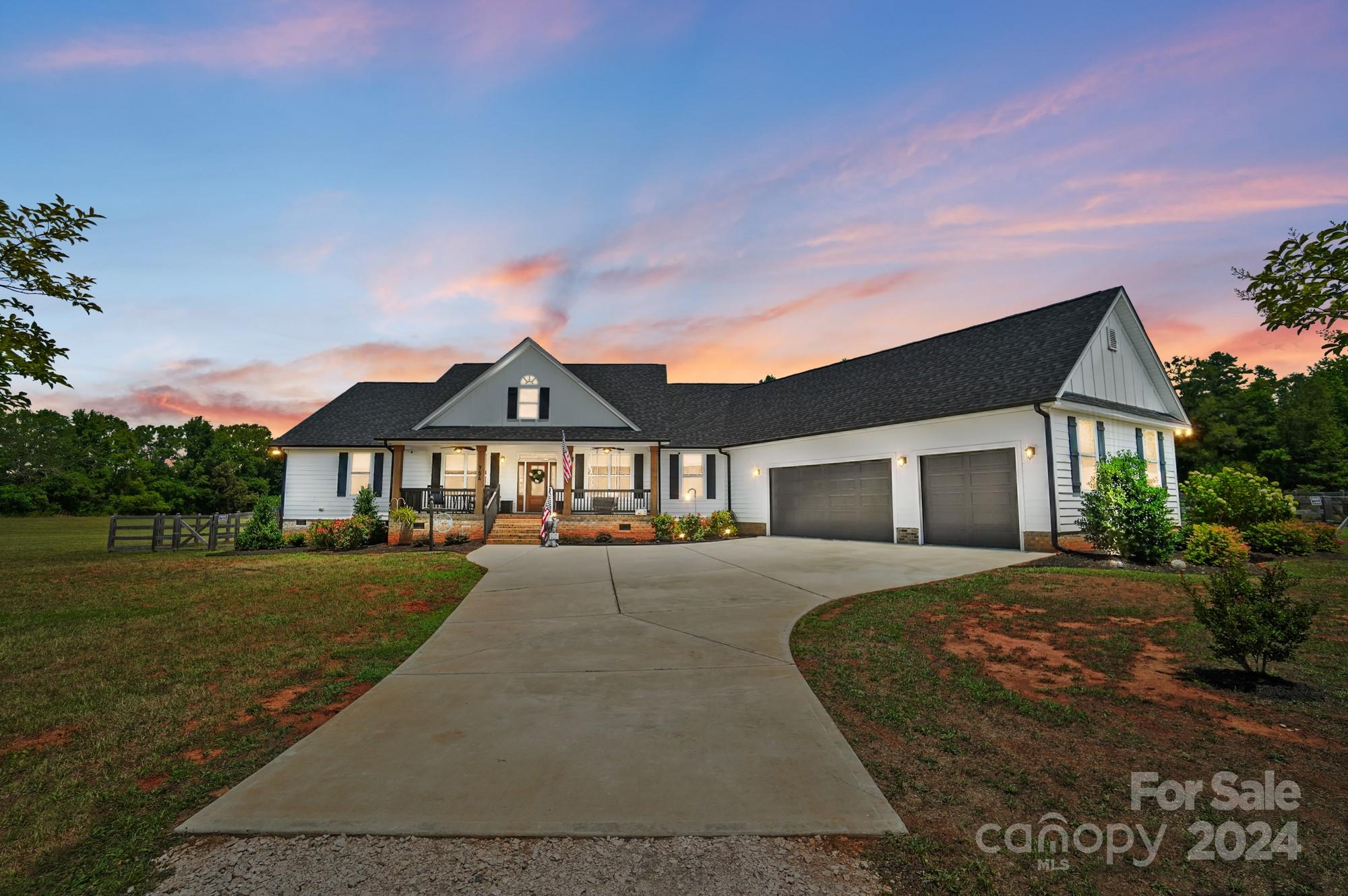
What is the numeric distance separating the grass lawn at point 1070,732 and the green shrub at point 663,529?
1216cm

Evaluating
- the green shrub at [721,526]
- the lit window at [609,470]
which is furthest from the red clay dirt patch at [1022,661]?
the lit window at [609,470]

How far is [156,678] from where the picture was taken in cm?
491

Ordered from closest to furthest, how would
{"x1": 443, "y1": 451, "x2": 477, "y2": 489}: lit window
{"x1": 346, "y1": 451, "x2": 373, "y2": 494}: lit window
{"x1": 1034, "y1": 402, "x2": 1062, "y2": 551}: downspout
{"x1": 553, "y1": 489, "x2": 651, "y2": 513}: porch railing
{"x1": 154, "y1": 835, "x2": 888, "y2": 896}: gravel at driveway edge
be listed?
{"x1": 154, "y1": 835, "x2": 888, "y2": 896}: gravel at driveway edge < {"x1": 1034, "y1": 402, "x2": 1062, "y2": 551}: downspout < {"x1": 553, "y1": 489, "x2": 651, "y2": 513}: porch railing < {"x1": 443, "y1": 451, "x2": 477, "y2": 489}: lit window < {"x1": 346, "y1": 451, "x2": 373, "y2": 494}: lit window

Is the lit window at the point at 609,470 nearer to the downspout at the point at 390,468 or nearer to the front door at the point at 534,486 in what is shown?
the front door at the point at 534,486

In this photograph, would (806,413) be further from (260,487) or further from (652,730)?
(260,487)

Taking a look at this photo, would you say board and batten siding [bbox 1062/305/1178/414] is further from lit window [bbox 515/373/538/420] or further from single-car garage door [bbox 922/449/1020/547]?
lit window [bbox 515/373/538/420]

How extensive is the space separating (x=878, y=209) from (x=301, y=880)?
15700 millimetres

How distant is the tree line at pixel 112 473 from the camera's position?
4400cm

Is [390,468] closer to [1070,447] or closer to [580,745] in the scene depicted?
[580,745]

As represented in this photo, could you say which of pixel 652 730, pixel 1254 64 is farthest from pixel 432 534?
pixel 1254 64

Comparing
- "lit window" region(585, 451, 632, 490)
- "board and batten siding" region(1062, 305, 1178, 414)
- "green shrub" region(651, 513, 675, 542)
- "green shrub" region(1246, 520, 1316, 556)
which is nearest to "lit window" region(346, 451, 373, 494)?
"lit window" region(585, 451, 632, 490)

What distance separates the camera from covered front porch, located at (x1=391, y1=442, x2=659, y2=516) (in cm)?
1947

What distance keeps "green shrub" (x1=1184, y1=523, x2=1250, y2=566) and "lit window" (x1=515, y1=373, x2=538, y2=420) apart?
19.6m

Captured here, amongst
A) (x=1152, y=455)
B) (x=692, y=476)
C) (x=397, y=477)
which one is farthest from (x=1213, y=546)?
(x=397, y=477)
